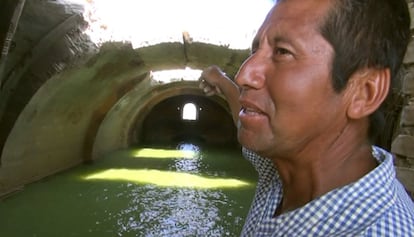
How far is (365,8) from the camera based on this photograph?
1.15m

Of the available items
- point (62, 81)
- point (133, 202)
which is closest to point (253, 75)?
point (133, 202)

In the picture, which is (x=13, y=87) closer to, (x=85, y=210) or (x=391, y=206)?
(x=85, y=210)

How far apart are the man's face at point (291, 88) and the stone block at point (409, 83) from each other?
5.42 ft

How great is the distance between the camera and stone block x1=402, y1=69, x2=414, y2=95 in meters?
2.63

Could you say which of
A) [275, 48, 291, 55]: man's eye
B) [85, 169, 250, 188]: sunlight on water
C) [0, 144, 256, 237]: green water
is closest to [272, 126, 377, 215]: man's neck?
[275, 48, 291, 55]: man's eye

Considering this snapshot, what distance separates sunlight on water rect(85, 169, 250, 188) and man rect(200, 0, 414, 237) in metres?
7.30

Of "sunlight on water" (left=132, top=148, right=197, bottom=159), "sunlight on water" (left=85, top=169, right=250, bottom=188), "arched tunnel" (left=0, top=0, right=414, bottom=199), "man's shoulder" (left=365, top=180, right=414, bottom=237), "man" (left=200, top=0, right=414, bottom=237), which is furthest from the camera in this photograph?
"sunlight on water" (left=132, top=148, right=197, bottom=159)

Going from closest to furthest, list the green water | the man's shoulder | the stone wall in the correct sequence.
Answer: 1. the man's shoulder
2. the stone wall
3. the green water

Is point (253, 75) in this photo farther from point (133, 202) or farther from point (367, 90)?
point (133, 202)

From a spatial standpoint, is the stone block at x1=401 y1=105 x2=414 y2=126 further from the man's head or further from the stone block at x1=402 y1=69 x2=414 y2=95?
the man's head

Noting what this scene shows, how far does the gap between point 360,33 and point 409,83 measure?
5.62ft

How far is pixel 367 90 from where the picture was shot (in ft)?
3.92

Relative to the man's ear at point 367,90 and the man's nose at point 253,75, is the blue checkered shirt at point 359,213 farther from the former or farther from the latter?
the man's nose at point 253,75

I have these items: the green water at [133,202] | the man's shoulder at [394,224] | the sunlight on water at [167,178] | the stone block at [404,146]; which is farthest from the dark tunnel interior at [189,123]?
the man's shoulder at [394,224]
